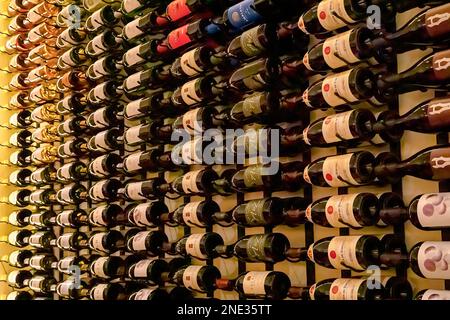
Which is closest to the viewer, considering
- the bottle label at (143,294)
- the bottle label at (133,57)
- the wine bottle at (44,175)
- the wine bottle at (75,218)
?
the bottle label at (143,294)

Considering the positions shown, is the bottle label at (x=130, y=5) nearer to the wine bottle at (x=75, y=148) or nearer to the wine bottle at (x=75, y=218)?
the wine bottle at (x=75, y=148)

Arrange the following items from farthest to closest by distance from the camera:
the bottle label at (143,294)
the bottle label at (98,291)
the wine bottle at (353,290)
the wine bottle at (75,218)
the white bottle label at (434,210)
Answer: the wine bottle at (75,218) → the bottle label at (98,291) → the bottle label at (143,294) → the wine bottle at (353,290) → the white bottle label at (434,210)

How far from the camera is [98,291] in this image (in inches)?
97.9

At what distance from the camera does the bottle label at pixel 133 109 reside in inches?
92.3

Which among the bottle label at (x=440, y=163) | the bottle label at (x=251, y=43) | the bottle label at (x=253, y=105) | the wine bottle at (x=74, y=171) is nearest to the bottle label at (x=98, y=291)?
the wine bottle at (x=74, y=171)

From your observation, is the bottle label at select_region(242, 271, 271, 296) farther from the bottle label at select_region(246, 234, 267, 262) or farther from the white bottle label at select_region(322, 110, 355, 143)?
the white bottle label at select_region(322, 110, 355, 143)

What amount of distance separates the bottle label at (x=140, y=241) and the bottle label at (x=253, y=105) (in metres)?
0.69

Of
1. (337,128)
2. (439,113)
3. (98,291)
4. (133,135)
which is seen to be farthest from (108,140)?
(439,113)

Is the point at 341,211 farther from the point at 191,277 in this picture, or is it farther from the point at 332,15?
the point at 191,277

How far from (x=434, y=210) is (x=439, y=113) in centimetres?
19

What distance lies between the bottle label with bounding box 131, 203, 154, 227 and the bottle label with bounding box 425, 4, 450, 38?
1241 mm
